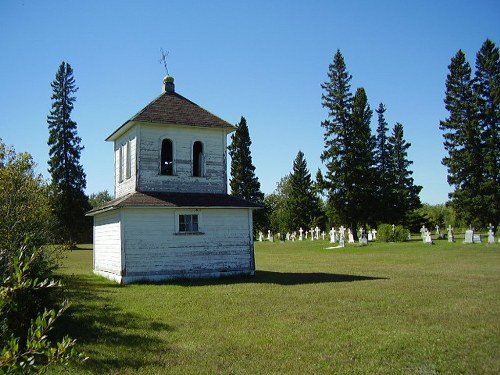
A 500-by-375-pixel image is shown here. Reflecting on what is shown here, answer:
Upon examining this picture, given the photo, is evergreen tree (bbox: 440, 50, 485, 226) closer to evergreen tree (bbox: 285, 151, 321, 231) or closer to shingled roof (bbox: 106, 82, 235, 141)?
evergreen tree (bbox: 285, 151, 321, 231)

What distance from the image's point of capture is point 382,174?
54.5 meters

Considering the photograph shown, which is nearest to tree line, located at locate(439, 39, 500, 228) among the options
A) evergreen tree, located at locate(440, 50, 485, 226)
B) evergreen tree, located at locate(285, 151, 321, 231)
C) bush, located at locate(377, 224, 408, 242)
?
evergreen tree, located at locate(440, 50, 485, 226)

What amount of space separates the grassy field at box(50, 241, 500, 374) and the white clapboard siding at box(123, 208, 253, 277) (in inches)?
48.6

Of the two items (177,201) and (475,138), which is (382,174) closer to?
(475,138)

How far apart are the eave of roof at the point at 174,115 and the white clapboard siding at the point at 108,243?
4.04 m

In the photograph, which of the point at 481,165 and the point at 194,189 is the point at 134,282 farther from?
the point at 481,165

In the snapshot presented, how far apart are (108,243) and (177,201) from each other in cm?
393

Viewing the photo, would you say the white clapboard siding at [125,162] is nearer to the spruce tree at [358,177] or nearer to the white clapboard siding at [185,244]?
the white clapboard siding at [185,244]

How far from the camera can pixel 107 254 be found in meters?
20.3

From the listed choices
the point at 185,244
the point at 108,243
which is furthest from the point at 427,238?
the point at 108,243

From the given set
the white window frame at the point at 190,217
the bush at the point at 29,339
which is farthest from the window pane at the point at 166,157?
the bush at the point at 29,339

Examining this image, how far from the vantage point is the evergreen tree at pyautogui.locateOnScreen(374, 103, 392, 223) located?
51.2 metres

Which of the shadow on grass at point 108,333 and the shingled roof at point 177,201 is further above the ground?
the shingled roof at point 177,201

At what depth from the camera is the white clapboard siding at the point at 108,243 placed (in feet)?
60.8
